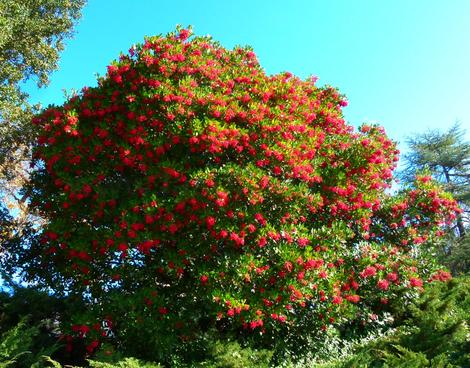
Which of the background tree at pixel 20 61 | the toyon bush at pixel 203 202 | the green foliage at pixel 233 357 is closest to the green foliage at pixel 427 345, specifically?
the toyon bush at pixel 203 202

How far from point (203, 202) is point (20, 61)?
12.2 metres

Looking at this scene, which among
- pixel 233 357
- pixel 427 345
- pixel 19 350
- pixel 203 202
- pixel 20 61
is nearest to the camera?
pixel 19 350

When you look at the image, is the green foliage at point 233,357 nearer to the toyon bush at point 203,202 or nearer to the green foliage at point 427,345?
the toyon bush at point 203,202

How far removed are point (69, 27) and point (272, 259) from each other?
14.1 m

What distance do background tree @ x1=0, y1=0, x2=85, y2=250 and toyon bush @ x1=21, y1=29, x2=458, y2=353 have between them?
427 cm

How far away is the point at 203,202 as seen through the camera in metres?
7.95

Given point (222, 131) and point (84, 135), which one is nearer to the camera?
point (222, 131)

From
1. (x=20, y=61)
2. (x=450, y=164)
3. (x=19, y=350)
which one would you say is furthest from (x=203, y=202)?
(x=450, y=164)

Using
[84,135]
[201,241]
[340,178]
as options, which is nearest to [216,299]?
[201,241]

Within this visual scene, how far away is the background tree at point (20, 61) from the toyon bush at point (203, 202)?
427 centimetres

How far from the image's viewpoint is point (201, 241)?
838 cm

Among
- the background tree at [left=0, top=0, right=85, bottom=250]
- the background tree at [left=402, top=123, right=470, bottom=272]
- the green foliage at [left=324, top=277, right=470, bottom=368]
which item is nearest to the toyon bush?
the green foliage at [left=324, top=277, right=470, bottom=368]

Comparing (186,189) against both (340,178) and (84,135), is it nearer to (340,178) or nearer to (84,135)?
(84,135)

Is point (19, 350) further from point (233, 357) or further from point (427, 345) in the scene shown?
point (427, 345)
